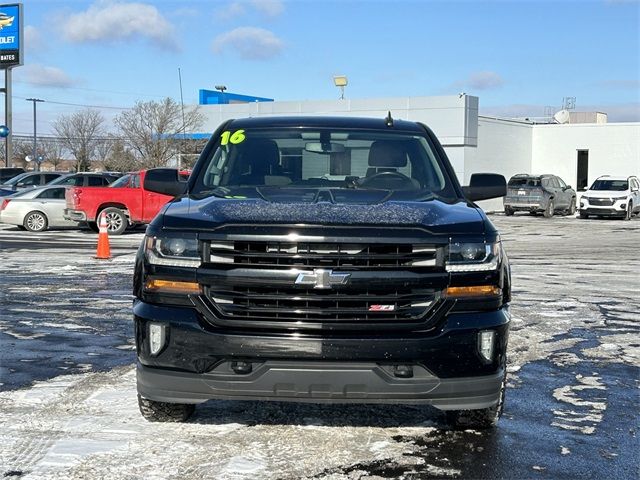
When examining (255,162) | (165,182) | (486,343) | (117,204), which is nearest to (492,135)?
(117,204)

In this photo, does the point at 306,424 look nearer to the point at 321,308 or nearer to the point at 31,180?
the point at 321,308

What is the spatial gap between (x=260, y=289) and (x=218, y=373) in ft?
1.57

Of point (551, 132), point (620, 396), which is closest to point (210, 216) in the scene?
point (620, 396)

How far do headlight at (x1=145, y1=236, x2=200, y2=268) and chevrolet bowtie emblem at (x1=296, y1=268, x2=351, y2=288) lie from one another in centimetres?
56

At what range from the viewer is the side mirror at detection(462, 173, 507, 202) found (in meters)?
6.23

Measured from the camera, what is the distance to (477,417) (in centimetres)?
504

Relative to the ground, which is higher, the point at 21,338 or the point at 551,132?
the point at 551,132

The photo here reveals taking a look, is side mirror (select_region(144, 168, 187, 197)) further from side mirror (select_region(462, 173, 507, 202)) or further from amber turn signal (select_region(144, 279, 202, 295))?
side mirror (select_region(462, 173, 507, 202))

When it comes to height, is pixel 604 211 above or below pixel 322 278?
below

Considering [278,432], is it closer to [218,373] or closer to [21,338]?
[218,373]

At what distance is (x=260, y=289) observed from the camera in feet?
14.4

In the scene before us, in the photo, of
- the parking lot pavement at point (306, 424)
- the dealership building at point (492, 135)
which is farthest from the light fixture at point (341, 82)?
the parking lot pavement at point (306, 424)

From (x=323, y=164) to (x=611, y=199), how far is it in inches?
1181

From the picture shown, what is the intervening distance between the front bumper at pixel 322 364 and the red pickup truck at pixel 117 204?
55.7ft
